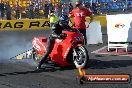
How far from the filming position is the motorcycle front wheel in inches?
420

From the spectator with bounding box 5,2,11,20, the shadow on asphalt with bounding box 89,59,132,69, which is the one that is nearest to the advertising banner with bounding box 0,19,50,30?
the spectator with bounding box 5,2,11,20

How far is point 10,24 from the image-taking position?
82.8 ft

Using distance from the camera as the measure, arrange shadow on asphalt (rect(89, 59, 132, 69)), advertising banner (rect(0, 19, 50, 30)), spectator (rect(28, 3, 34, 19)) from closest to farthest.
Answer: shadow on asphalt (rect(89, 59, 132, 69)) → advertising banner (rect(0, 19, 50, 30)) → spectator (rect(28, 3, 34, 19))

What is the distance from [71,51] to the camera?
10.9 meters

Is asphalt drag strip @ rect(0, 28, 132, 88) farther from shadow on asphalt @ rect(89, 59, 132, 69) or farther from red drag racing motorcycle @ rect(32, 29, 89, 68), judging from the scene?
red drag racing motorcycle @ rect(32, 29, 89, 68)

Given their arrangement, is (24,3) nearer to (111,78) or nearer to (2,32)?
(2,32)

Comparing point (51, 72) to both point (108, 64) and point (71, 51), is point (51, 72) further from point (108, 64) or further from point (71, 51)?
point (108, 64)

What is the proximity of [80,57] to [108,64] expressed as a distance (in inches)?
53.6

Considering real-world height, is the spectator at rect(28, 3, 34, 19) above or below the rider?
below

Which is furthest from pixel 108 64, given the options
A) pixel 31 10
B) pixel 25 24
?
pixel 31 10

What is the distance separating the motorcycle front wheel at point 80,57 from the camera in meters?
10.7

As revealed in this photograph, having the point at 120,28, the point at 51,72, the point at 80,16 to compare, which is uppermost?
the point at 80,16

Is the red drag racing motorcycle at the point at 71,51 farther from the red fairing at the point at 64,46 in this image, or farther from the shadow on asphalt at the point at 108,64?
the shadow on asphalt at the point at 108,64

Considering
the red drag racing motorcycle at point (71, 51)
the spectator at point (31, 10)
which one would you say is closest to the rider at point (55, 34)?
the red drag racing motorcycle at point (71, 51)
